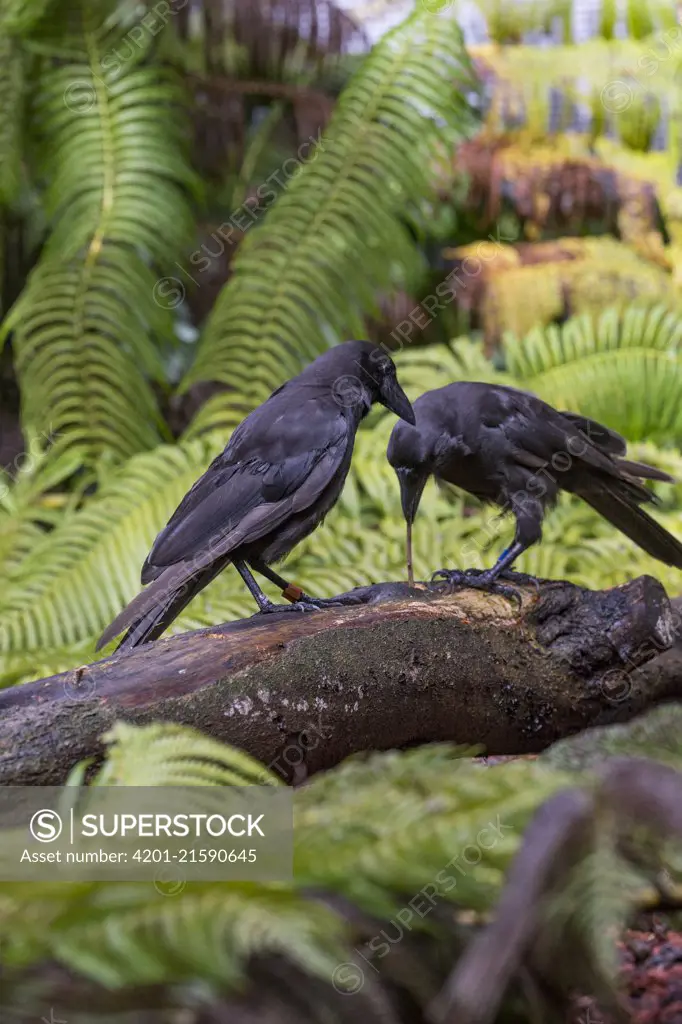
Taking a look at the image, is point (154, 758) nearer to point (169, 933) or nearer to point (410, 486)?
point (169, 933)

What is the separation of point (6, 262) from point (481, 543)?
135 inches

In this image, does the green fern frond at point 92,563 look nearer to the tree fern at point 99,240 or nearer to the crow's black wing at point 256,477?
the tree fern at point 99,240

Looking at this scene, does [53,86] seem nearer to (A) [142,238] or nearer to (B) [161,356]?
(A) [142,238]

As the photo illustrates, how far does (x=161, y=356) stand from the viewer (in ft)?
18.3

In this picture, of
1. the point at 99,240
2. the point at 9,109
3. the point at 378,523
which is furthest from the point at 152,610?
the point at 9,109

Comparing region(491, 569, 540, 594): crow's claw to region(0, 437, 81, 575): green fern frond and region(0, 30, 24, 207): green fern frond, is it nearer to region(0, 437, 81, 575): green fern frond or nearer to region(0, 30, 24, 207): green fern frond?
region(0, 437, 81, 575): green fern frond

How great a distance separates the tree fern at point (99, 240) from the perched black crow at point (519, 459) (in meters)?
2.50

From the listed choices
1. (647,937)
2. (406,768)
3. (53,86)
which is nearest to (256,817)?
(406,768)

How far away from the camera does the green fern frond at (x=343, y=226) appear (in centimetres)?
481

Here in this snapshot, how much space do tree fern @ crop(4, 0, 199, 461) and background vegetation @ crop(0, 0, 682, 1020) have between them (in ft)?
0.05

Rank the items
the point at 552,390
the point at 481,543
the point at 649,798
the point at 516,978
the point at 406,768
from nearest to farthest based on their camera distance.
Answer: the point at 649,798, the point at 516,978, the point at 406,768, the point at 481,543, the point at 552,390

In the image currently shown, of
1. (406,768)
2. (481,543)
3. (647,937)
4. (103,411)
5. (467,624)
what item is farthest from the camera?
(103,411)

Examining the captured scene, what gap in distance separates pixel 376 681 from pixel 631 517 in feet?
3.55

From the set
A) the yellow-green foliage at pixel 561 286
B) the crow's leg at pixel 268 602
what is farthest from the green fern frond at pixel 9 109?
the crow's leg at pixel 268 602
